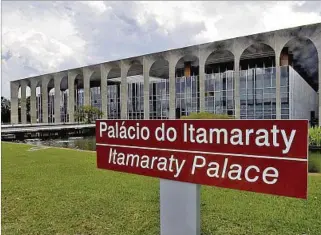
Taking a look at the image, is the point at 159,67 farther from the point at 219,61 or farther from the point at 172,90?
the point at 219,61

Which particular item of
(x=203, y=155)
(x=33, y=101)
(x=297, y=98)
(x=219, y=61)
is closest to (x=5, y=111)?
(x=33, y=101)

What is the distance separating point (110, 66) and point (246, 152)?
36863 mm

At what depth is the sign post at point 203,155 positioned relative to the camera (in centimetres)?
197

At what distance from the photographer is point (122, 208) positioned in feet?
13.7

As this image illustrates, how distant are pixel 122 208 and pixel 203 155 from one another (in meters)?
2.28

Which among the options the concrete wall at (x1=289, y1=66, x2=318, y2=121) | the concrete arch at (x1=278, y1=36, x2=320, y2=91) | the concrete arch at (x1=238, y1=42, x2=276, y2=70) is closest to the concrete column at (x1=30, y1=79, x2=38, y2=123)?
the concrete arch at (x1=238, y1=42, x2=276, y2=70)

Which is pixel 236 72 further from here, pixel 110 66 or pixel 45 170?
pixel 45 170

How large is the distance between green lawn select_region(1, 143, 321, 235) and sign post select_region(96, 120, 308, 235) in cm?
107

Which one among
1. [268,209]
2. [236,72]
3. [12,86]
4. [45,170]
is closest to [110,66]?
[236,72]

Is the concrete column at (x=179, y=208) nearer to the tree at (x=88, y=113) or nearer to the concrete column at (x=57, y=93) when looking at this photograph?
the tree at (x=88, y=113)

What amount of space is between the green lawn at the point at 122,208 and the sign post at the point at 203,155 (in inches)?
42.0

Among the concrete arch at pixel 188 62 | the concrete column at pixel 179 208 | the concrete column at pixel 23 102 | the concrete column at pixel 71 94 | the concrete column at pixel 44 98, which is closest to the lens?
the concrete column at pixel 179 208

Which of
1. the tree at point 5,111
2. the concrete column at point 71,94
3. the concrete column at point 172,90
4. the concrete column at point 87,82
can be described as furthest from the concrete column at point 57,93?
the concrete column at point 172,90

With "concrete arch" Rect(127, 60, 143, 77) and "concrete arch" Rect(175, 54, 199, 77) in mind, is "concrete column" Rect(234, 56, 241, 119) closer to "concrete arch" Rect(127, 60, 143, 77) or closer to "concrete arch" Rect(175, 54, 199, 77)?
"concrete arch" Rect(175, 54, 199, 77)
